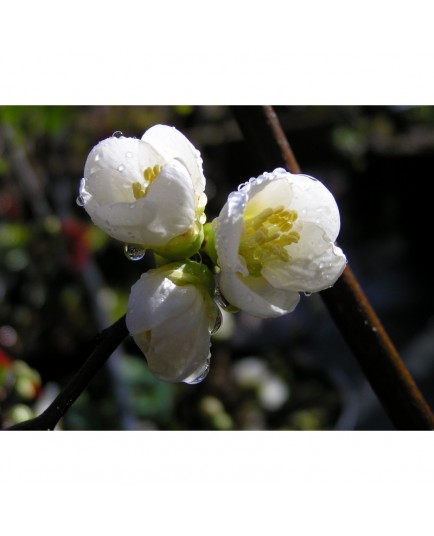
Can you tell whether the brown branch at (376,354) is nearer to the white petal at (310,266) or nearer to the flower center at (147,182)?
the white petal at (310,266)

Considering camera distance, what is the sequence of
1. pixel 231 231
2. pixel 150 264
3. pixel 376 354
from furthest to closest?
1. pixel 150 264
2. pixel 376 354
3. pixel 231 231

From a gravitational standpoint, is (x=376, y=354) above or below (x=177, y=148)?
below

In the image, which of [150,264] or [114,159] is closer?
[114,159]

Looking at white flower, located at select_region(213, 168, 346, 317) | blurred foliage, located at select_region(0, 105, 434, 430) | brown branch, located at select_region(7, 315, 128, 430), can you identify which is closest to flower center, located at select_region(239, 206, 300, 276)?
white flower, located at select_region(213, 168, 346, 317)

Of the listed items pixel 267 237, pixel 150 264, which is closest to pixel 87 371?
pixel 267 237

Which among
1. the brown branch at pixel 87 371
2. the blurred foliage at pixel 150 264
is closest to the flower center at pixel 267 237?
the brown branch at pixel 87 371

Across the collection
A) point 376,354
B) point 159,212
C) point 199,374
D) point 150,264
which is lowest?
point 150,264

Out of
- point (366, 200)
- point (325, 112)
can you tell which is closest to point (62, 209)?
point (325, 112)

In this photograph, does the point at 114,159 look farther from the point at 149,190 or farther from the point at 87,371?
the point at 87,371
